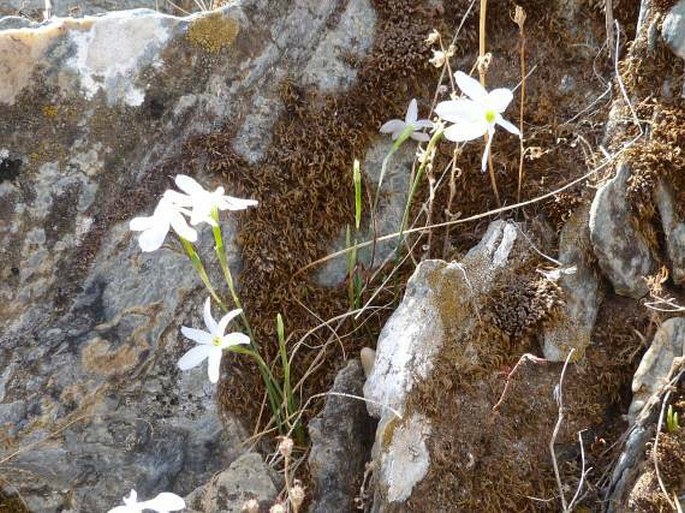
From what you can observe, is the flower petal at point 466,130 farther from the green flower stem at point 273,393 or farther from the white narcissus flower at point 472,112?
the green flower stem at point 273,393

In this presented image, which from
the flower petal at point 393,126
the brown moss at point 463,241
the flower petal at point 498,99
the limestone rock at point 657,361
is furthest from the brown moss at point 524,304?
the flower petal at point 393,126

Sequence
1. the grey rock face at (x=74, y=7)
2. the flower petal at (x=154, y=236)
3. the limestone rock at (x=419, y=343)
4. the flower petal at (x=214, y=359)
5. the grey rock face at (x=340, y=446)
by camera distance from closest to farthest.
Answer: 1. the flower petal at (x=154, y=236)
2. the flower petal at (x=214, y=359)
3. the limestone rock at (x=419, y=343)
4. the grey rock face at (x=340, y=446)
5. the grey rock face at (x=74, y=7)

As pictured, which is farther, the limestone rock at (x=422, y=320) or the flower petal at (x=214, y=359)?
the limestone rock at (x=422, y=320)

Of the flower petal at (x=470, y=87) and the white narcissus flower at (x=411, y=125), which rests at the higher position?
the flower petal at (x=470, y=87)

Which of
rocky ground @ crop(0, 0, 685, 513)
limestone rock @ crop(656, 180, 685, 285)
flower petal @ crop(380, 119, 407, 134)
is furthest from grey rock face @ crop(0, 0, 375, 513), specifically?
limestone rock @ crop(656, 180, 685, 285)

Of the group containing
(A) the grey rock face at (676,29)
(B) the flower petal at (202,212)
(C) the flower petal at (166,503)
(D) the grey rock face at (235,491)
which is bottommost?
(D) the grey rock face at (235,491)

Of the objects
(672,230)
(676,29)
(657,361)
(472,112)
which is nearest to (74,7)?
(472,112)

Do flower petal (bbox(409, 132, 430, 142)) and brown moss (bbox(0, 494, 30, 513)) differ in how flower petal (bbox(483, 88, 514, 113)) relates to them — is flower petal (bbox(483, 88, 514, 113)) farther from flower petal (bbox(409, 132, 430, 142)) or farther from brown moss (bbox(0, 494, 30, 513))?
brown moss (bbox(0, 494, 30, 513))
